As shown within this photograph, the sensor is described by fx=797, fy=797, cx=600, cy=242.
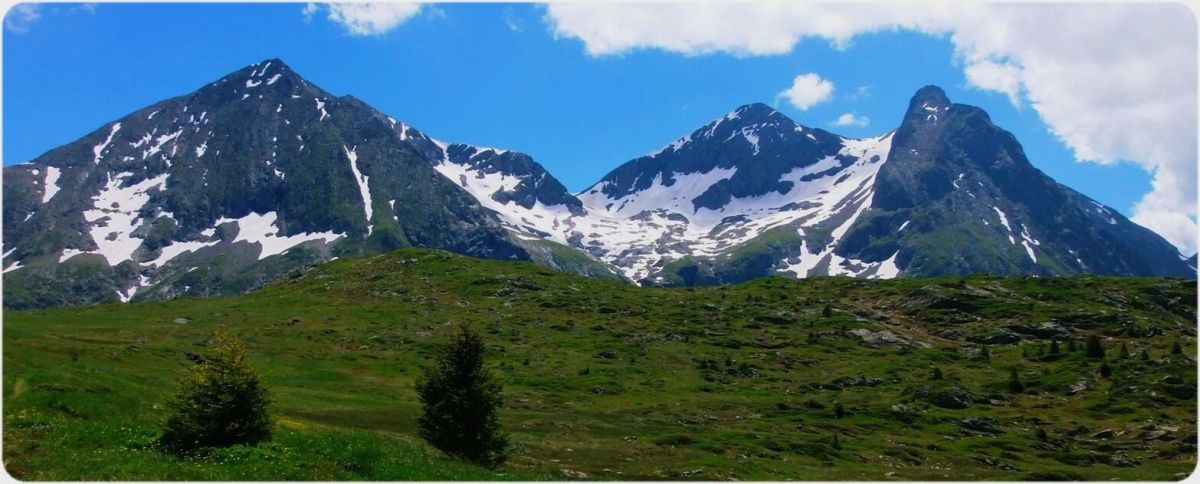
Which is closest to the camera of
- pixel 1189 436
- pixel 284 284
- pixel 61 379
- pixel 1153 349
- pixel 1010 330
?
pixel 61 379

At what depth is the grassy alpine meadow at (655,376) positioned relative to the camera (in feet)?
130

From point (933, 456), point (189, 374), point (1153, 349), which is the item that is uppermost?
point (1153, 349)

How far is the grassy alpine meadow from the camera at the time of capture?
39.6m

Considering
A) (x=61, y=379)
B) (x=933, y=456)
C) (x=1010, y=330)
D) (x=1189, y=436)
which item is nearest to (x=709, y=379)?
(x=933, y=456)

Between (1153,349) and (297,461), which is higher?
(1153,349)

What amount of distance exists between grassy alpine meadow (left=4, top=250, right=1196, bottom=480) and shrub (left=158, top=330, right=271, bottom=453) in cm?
121

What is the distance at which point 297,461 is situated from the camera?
34.0 metres

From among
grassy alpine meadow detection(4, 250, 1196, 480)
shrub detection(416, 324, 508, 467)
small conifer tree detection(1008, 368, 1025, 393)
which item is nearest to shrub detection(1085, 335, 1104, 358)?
grassy alpine meadow detection(4, 250, 1196, 480)

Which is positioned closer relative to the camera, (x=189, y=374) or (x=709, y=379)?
(x=189, y=374)

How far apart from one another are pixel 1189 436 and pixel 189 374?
277ft

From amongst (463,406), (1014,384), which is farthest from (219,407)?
(1014,384)

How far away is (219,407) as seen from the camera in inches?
1377

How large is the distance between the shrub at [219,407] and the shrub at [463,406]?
1067 centimetres

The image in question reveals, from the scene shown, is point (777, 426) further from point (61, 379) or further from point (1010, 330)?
point (1010, 330)
